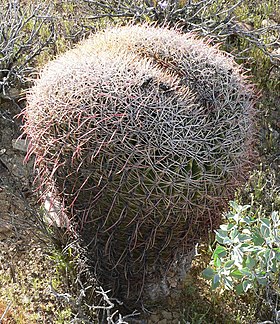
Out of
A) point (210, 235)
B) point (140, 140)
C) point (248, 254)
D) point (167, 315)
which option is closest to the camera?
point (140, 140)

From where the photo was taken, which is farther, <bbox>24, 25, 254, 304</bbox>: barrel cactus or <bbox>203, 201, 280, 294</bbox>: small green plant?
<bbox>203, 201, 280, 294</bbox>: small green plant

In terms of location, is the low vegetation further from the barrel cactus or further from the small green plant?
the barrel cactus

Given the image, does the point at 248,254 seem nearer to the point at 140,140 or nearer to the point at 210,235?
the point at 210,235

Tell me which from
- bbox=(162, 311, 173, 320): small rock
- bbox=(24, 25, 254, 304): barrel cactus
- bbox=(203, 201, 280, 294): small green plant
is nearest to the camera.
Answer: bbox=(24, 25, 254, 304): barrel cactus

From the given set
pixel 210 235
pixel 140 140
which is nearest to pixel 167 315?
pixel 210 235

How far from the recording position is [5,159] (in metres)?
3.96

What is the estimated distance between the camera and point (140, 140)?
7.44 feet

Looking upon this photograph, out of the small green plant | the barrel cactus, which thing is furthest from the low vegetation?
the barrel cactus

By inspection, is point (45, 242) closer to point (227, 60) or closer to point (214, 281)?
point (214, 281)

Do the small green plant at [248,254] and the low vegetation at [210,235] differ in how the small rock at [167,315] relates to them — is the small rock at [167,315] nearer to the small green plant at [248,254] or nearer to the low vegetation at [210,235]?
the low vegetation at [210,235]

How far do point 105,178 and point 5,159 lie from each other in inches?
72.0

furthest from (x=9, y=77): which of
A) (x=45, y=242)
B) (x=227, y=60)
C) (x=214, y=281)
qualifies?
(x=214, y=281)

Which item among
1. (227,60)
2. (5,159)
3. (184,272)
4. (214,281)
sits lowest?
(5,159)

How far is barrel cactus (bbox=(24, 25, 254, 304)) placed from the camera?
2.29 m
